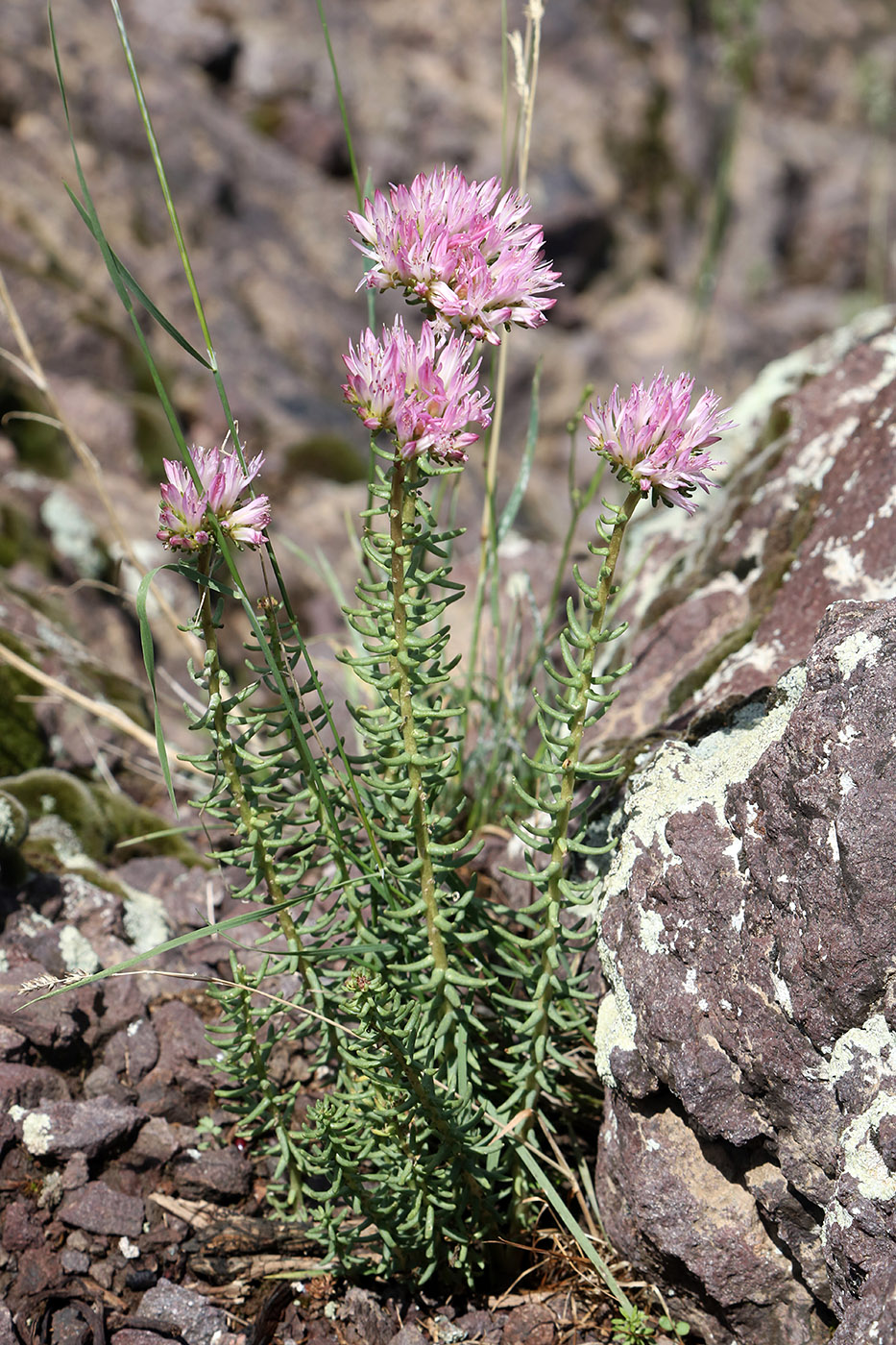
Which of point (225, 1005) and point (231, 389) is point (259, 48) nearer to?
point (231, 389)

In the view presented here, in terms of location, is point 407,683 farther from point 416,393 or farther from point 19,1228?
point 19,1228

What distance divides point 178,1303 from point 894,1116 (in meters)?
1.40

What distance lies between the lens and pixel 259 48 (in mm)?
9922

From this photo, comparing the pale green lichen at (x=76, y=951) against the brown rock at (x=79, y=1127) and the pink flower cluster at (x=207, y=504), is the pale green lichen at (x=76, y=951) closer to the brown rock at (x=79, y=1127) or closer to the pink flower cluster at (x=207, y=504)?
the brown rock at (x=79, y=1127)

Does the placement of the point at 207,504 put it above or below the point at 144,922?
above

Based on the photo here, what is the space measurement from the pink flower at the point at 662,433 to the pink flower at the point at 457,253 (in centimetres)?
20

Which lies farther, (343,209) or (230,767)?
(343,209)

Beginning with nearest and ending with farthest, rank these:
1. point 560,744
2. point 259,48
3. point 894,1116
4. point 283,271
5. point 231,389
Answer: point 894,1116 < point 560,744 < point 231,389 < point 283,271 < point 259,48

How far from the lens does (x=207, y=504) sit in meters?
1.55

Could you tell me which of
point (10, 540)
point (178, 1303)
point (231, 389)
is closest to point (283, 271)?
point (231, 389)

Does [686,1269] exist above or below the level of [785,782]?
below

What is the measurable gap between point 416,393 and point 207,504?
37cm

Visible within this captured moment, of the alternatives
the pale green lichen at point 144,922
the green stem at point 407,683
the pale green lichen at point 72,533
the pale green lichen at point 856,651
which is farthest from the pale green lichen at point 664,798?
the pale green lichen at point 72,533

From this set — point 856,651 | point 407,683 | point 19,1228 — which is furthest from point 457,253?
point 19,1228
